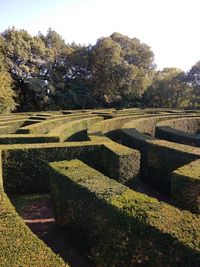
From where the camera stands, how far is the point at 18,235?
541cm

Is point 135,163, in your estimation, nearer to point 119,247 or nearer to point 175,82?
point 119,247

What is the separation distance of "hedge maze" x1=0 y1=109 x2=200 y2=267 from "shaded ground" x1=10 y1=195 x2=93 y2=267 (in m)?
0.30

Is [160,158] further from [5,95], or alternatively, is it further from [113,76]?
[113,76]

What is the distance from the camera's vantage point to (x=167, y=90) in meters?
50.5

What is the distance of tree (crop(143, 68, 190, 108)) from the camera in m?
50.6

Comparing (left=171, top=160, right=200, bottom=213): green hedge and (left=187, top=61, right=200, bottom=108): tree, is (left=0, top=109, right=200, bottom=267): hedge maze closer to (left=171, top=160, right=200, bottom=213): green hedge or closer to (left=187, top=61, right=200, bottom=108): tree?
(left=171, top=160, right=200, bottom=213): green hedge

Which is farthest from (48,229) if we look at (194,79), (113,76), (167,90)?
(194,79)

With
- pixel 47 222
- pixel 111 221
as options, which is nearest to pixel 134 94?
pixel 47 222

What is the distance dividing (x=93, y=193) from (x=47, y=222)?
361cm

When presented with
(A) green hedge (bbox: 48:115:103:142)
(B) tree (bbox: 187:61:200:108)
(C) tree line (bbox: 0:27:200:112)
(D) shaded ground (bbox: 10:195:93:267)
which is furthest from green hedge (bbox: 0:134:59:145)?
(B) tree (bbox: 187:61:200:108)

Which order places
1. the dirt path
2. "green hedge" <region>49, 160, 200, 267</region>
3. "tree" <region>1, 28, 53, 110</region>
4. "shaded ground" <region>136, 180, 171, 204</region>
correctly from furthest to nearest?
1. "tree" <region>1, 28, 53, 110</region>
2. "shaded ground" <region>136, 180, 171, 204</region>
3. the dirt path
4. "green hedge" <region>49, 160, 200, 267</region>

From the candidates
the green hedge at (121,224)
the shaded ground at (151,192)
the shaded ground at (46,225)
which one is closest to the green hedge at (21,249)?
the green hedge at (121,224)

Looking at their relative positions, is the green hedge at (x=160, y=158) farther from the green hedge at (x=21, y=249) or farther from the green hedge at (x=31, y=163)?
the green hedge at (x=21, y=249)

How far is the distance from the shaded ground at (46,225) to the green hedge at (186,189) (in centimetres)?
338
